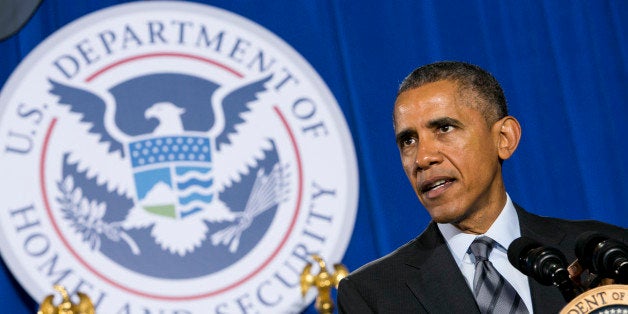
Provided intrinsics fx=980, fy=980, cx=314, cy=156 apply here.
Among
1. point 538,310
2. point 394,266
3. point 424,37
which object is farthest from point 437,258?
point 424,37

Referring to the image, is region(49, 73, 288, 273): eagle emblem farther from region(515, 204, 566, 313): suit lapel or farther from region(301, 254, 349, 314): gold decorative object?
region(515, 204, 566, 313): suit lapel

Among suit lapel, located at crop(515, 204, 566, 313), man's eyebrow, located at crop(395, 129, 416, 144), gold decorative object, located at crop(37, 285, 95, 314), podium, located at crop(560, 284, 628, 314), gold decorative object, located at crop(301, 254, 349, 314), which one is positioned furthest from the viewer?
gold decorative object, located at crop(301, 254, 349, 314)

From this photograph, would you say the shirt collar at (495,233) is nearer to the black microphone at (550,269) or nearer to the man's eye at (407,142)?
the man's eye at (407,142)

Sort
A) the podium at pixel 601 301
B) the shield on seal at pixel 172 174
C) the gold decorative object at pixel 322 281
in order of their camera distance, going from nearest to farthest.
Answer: the podium at pixel 601 301 → the gold decorative object at pixel 322 281 → the shield on seal at pixel 172 174

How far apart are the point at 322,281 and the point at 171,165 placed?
21.2 inches

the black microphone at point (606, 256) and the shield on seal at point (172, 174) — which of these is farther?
the shield on seal at point (172, 174)

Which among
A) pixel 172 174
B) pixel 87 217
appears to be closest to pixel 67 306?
pixel 87 217

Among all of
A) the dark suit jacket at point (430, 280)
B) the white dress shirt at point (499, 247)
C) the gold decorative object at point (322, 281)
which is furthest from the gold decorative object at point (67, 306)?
the white dress shirt at point (499, 247)

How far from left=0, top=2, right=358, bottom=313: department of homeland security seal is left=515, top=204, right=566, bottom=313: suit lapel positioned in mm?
1150

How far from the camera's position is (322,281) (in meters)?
2.60

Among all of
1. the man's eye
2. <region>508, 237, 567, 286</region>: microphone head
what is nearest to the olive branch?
the man's eye

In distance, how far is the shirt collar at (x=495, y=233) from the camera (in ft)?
5.16

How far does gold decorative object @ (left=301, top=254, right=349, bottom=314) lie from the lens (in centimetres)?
258

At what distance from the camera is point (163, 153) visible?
2730 millimetres
